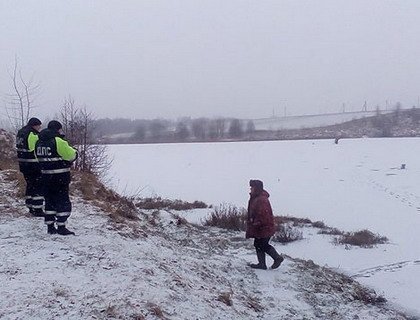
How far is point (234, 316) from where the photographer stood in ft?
21.3

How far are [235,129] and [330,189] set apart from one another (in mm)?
85881

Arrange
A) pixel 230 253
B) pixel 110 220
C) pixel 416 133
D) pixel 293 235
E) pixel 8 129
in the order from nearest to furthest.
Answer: pixel 110 220
pixel 230 253
pixel 293 235
pixel 8 129
pixel 416 133

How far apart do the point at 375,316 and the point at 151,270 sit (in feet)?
13.2

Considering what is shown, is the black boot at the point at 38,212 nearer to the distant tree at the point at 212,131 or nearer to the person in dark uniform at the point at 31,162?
the person in dark uniform at the point at 31,162

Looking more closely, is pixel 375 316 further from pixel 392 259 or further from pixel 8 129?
pixel 8 129

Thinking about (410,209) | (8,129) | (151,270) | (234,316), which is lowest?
(410,209)

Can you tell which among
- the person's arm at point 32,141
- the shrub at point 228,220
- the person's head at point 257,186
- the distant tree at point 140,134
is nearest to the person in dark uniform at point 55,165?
the person's arm at point 32,141

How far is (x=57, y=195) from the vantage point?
24.5ft

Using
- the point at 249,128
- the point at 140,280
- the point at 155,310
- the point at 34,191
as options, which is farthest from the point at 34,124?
the point at 249,128

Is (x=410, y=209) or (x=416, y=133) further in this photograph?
(x=416, y=133)

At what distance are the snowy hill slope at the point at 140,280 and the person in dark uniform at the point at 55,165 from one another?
0.59 metres

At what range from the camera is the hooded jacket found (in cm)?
721

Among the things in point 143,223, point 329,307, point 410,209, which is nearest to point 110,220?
point 143,223

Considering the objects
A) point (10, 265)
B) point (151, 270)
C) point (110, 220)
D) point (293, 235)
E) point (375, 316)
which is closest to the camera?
point (10, 265)
